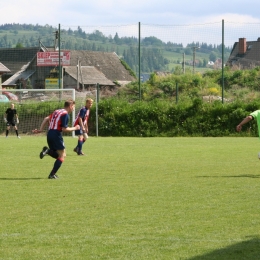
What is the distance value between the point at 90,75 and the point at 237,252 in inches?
A: 2705

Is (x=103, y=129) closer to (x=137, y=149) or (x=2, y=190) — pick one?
(x=137, y=149)

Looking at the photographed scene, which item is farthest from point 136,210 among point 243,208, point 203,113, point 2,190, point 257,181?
point 203,113

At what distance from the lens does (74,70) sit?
243 ft

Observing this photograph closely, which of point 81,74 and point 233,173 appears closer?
point 233,173

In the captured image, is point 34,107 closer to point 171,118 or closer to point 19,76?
point 171,118

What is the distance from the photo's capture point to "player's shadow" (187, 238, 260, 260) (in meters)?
6.86

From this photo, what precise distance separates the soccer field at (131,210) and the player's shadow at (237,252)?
0.03ft

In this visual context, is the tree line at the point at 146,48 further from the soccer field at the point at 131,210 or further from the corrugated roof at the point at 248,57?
the soccer field at the point at 131,210

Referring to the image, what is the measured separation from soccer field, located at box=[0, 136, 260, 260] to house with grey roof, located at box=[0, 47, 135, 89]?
5217cm

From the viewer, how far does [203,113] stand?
32.7m

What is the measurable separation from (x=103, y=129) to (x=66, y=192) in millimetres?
21657

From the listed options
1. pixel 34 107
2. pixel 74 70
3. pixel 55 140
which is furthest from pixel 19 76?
→ pixel 55 140

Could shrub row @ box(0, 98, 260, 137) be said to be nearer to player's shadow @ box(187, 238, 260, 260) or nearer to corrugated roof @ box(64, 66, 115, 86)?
player's shadow @ box(187, 238, 260, 260)

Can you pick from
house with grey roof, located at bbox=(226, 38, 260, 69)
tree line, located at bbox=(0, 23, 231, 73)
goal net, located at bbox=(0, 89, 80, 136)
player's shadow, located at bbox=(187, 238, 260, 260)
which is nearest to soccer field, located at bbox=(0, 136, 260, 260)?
player's shadow, located at bbox=(187, 238, 260, 260)
